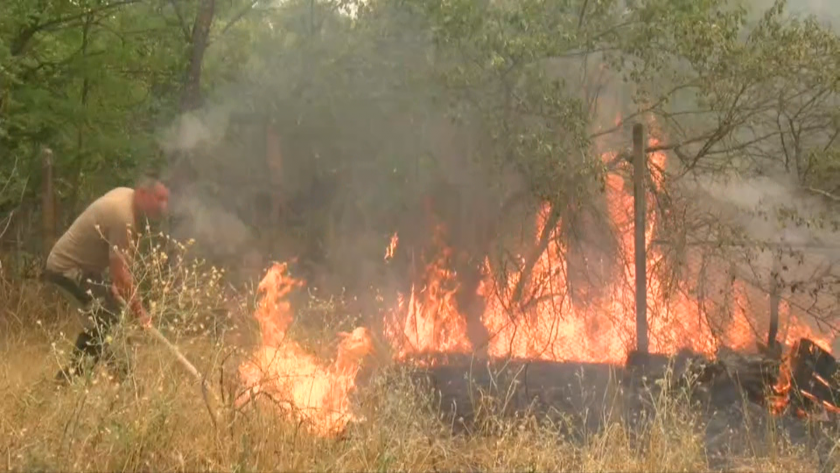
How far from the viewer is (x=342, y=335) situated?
7203mm

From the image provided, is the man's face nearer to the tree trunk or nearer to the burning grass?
the burning grass

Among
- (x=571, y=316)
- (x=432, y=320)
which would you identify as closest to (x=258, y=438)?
(x=432, y=320)

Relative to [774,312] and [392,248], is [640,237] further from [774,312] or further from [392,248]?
[392,248]

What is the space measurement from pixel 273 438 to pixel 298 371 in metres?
1.37

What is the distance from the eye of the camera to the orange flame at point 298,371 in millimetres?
4883

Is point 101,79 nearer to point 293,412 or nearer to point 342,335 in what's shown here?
point 342,335

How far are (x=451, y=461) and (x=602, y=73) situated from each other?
181 inches

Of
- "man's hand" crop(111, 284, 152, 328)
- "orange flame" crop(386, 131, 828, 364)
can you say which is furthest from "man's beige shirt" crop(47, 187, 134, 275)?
"orange flame" crop(386, 131, 828, 364)

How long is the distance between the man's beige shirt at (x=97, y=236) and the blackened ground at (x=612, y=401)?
7.69 ft

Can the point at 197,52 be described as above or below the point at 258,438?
above

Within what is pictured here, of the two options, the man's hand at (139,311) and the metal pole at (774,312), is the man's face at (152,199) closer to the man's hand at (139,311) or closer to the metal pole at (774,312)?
Result: the man's hand at (139,311)

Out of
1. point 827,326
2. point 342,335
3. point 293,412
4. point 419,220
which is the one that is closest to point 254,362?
point 293,412

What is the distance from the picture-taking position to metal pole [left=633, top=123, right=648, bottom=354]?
22.2 feet

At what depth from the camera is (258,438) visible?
452 cm
